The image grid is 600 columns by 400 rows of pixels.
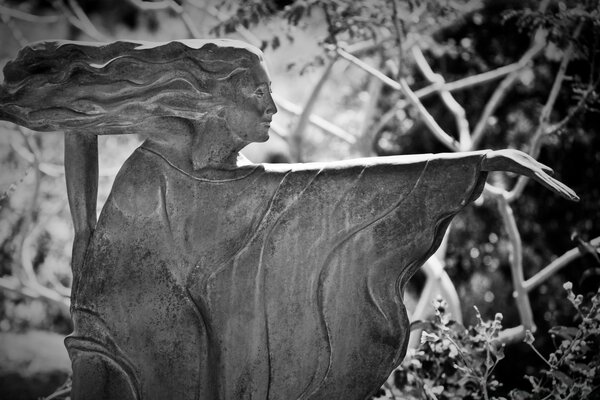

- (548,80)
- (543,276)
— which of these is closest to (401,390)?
(543,276)

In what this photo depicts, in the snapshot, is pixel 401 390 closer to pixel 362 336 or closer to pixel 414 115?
pixel 362 336

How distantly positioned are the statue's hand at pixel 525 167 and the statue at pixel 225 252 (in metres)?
0.07

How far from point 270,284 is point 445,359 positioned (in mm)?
1578

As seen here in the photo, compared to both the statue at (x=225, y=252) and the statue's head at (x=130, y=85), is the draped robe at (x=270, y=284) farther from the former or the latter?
the statue's head at (x=130, y=85)

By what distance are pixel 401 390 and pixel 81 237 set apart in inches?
85.2

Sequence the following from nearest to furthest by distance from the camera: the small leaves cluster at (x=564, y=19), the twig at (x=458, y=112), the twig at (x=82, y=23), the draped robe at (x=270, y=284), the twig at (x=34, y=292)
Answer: the draped robe at (x=270, y=284)
the small leaves cluster at (x=564, y=19)
the twig at (x=458, y=112)
the twig at (x=34, y=292)
the twig at (x=82, y=23)

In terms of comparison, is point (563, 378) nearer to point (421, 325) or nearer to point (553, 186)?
point (421, 325)

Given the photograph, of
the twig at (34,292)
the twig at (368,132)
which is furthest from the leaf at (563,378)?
the twig at (34,292)

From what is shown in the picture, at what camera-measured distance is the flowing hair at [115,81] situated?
3.08 meters

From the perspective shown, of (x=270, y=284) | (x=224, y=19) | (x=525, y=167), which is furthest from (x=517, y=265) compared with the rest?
(x=224, y=19)

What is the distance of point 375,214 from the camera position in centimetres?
309

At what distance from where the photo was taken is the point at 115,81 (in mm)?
3104

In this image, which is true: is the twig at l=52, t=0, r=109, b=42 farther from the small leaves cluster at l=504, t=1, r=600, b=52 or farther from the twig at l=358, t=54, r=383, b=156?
the small leaves cluster at l=504, t=1, r=600, b=52

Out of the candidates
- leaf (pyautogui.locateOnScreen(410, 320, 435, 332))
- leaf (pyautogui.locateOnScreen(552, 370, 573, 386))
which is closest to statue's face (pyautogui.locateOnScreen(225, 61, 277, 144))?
leaf (pyautogui.locateOnScreen(410, 320, 435, 332))
